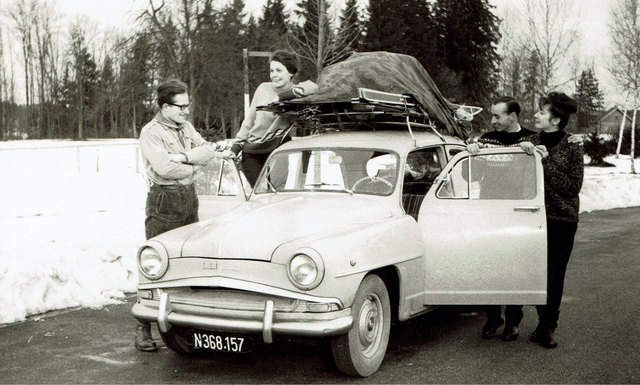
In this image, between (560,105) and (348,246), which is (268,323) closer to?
(348,246)

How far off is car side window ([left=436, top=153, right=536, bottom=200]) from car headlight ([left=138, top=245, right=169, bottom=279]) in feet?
7.92

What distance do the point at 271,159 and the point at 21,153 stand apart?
4093 cm

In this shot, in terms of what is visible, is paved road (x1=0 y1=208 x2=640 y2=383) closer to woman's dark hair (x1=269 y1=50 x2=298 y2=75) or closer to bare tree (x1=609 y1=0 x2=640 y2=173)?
woman's dark hair (x1=269 y1=50 x2=298 y2=75)

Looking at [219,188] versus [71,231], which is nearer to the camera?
Result: [219,188]

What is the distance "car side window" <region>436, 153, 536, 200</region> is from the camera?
6.04 metres

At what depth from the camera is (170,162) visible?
5641mm

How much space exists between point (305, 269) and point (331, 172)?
78.4 inches

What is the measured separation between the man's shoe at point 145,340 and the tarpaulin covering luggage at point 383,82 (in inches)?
103

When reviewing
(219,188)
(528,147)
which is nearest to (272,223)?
(219,188)

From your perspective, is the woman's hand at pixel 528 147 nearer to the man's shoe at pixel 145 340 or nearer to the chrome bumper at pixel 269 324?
the chrome bumper at pixel 269 324

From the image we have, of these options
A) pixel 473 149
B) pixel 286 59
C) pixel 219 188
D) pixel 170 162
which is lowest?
pixel 219 188

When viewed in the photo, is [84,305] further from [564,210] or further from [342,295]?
[564,210]

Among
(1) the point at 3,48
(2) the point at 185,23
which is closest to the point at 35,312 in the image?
(2) the point at 185,23

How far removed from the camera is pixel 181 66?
94.3 ft
